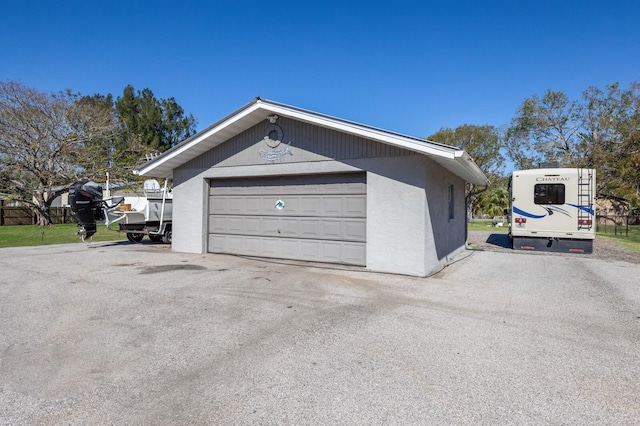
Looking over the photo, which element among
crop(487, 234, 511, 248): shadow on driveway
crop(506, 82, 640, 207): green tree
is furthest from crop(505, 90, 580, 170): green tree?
crop(487, 234, 511, 248): shadow on driveway

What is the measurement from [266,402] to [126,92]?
38.4 meters

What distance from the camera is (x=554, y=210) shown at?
11.7 metres

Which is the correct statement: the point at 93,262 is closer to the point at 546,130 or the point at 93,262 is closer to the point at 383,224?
the point at 383,224

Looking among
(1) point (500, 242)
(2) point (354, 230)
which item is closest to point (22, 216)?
(2) point (354, 230)

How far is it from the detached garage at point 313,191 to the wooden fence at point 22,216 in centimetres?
2157

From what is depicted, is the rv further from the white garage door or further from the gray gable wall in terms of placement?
the white garage door

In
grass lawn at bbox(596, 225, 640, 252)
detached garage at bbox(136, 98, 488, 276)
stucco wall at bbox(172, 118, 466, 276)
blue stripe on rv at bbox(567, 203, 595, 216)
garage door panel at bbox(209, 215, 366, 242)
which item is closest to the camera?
stucco wall at bbox(172, 118, 466, 276)

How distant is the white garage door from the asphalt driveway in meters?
1.71

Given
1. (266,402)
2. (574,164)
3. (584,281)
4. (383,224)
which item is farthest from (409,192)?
(574,164)

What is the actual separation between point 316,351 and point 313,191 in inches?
229

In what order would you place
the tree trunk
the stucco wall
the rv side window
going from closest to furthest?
the stucco wall < the rv side window < the tree trunk

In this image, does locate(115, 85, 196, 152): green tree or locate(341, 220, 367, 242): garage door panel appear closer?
locate(341, 220, 367, 242): garage door panel

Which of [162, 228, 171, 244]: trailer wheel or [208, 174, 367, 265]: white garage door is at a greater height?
[208, 174, 367, 265]: white garage door

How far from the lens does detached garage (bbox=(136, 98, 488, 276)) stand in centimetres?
780
